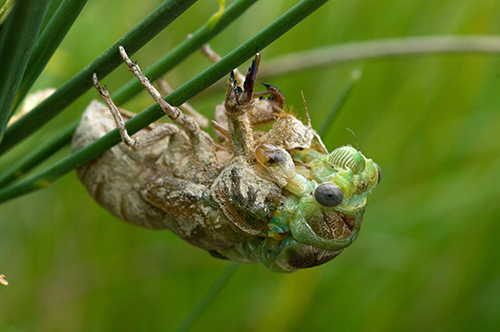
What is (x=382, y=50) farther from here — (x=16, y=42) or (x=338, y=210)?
(x=16, y=42)

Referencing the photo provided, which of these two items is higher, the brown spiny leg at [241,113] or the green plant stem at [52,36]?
the green plant stem at [52,36]

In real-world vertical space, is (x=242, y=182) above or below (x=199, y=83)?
below

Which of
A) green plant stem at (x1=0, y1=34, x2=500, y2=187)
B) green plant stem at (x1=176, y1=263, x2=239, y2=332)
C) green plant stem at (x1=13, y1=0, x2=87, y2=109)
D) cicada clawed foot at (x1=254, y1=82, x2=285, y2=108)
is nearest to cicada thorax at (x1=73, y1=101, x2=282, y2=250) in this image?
green plant stem at (x1=176, y1=263, x2=239, y2=332)

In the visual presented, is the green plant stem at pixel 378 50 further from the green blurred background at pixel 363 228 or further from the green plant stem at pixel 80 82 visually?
the green plant stem at pixel 80 82

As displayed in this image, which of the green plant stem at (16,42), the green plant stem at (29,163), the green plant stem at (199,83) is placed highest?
the green plant stem at (16,42)

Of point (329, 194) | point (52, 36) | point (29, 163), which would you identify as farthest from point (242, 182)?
point (52, 36)

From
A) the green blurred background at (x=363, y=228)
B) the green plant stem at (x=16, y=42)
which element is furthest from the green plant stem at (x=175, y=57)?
the green blurred background at (x=363, y=228)

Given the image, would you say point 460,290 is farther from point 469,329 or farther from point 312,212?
point 312,212
